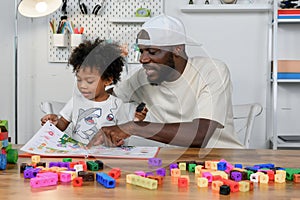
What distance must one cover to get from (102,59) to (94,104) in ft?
0.55

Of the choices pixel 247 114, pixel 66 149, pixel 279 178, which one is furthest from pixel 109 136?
pixel 247 114

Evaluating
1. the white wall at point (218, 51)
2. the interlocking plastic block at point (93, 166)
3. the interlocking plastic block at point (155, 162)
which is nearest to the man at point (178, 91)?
the interlocking plastic block at point (155, 162)

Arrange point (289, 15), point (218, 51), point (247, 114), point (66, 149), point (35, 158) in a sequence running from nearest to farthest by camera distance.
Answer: point (35, 158) < point (66, 149) < point (247, 114) < point (289, 15) < point (218, 51)

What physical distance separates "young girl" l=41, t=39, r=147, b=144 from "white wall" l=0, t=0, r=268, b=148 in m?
1.11

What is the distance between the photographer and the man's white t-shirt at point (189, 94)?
1.87m

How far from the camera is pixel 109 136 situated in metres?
1.52

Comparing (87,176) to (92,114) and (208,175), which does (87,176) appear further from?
(92,114)

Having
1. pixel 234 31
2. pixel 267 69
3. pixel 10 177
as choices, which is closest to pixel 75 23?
pixel 234 31

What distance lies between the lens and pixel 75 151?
4.78 feet

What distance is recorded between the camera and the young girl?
5.72 ft

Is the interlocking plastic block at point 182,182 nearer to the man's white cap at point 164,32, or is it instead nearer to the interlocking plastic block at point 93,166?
the interlocking plastic block at point 93,166

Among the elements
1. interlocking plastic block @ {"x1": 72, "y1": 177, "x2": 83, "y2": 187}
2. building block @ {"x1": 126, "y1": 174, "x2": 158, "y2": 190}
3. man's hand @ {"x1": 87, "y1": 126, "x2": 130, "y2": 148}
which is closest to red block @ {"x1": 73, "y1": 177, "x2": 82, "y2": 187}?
interlocking plastic block @ {"x1": 72, "y1": 177, "x2": 83, "y2": 187}

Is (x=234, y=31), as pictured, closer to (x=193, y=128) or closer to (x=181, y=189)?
(x=193, y=128)

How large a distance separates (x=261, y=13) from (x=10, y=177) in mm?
2099
